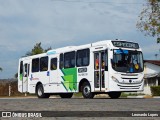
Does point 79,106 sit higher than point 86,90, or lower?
lower

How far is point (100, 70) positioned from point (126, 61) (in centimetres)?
149

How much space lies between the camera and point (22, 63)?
29250 mm

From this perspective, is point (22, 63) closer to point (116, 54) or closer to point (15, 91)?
point (116, 54)

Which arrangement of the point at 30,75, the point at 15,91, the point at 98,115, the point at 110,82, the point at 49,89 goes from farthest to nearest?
the point at 15,91 → the point at 30,75 → the point at 49,89 → the point at 110,82 → the point at 98,115

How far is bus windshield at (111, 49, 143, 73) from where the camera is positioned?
68.0ft

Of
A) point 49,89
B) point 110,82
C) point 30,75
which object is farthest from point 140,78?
point 30,75

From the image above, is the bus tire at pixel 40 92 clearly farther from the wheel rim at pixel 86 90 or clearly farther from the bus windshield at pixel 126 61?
the bus windshield at pixel 126 61

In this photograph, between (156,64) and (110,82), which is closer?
(110,82)

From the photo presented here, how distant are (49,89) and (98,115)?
1543 cm

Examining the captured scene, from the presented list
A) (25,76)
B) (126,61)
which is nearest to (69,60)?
(126,61)

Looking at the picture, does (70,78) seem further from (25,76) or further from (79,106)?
(79,106)

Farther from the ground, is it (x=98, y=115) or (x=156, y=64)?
(x=156, y=64)

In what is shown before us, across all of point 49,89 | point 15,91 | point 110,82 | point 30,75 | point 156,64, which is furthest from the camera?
point 156,64

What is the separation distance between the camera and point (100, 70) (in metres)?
21.1
